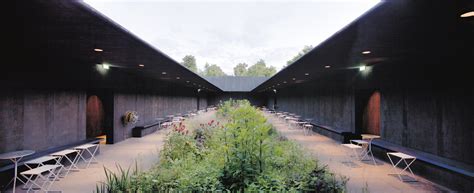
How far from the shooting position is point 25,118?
567cm

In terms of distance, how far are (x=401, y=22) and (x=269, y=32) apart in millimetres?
123002

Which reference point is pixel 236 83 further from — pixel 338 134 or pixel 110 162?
pixel 110 162

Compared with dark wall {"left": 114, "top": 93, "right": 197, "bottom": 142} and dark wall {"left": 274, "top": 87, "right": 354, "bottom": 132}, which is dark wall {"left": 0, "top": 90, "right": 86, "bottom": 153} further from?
dark wall {"left": 274, "top": 87, "right": 354, "bottom": 132}

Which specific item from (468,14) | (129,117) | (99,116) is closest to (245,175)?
(468,14)

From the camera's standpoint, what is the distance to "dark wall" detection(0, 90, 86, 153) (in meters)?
5.19

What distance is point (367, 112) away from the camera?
1002cm

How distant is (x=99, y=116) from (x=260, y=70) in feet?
265

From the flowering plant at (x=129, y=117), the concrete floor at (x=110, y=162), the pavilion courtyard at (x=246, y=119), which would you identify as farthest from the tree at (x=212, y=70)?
the concrete floor at (x=110, y=162)

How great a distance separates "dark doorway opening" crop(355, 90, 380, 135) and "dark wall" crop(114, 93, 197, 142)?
9285 millimetres

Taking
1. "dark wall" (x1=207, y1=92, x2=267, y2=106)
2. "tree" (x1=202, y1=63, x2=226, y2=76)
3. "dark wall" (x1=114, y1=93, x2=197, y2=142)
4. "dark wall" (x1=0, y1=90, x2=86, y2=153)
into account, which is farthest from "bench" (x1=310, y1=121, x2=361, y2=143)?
"tree" (x1=202, y1=63, x2=226, y2=76)

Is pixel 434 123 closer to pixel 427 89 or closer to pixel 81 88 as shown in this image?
pixel 427 89

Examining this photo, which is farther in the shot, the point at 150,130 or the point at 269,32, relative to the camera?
the point at 269,32

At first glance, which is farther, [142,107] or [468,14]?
[142,107]

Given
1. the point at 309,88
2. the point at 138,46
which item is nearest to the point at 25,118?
the point at 138,46
